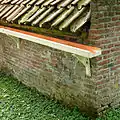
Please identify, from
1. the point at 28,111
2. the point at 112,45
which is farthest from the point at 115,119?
the point at 28,111

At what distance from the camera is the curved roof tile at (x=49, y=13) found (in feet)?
14.0

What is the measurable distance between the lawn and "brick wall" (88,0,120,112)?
311 mm

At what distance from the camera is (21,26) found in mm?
5691

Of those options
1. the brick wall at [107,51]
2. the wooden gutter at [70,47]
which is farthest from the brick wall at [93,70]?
the wooden gutter at [70,47]

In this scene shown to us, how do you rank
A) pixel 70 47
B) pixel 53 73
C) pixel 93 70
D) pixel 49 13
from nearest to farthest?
pixel 70 47, pixel 93 70, pixel 49 13, pixel 53 73

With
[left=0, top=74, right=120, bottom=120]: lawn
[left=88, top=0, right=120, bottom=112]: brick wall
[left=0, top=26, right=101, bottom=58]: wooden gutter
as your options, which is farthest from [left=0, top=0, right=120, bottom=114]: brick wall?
[left=0, top=26, right=101, bottom=58]: wooden gutter

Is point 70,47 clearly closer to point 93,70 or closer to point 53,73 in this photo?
point 93,70

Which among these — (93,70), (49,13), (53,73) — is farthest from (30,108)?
(49,13)

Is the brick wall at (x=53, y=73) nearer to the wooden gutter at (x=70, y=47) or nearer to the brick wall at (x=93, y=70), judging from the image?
the brick wall at (x=93, y=70)

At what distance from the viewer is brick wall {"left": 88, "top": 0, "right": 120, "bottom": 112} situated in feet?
14.3

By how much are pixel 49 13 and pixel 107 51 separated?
1.21 metres

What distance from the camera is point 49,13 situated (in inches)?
192

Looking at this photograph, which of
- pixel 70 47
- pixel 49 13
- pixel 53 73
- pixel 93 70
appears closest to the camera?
pixel 70 47

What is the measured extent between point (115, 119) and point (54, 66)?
1534mm
